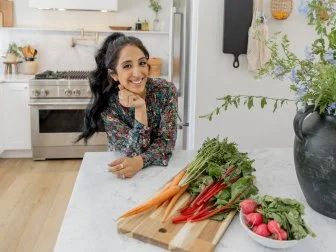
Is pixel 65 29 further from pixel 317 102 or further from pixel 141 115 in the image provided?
pixel 317 102

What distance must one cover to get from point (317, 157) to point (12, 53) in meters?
4.02

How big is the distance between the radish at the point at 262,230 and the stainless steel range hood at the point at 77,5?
365 centimetres

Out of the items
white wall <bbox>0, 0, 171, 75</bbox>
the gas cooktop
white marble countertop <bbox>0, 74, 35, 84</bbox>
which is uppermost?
white wall <bbox>0, 0, 171, 75</bbox>

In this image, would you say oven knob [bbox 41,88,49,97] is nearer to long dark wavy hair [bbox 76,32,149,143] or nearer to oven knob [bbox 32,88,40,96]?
oven knob [bbox 32,88,40,96]

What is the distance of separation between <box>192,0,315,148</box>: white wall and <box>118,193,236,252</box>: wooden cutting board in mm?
1660

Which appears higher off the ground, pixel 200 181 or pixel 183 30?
pixel 183 30

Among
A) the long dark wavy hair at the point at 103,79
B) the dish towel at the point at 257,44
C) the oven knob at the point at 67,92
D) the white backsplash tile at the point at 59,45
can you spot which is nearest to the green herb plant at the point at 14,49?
the white backsplash tile at the point at 59,45

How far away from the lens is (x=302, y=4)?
907 millimetres

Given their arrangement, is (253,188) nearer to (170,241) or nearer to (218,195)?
(218,195)

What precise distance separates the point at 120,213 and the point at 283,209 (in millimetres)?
432

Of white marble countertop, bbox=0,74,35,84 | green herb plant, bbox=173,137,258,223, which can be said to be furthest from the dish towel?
white marble countertop, bbox=0,74,35,84

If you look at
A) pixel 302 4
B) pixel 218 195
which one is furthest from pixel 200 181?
pixel 302 4

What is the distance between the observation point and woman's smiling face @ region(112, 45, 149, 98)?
5.21 feet

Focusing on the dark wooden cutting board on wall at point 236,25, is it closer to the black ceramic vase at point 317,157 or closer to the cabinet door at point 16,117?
the black ceramic vase at point 317,157
